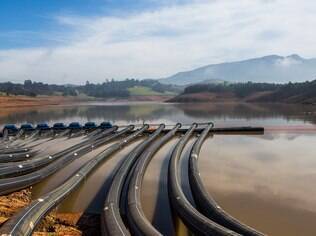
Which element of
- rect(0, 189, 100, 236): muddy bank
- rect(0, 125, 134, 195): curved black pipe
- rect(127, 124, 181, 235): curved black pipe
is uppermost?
rect(127, 124, 181, 235): curved black pipe

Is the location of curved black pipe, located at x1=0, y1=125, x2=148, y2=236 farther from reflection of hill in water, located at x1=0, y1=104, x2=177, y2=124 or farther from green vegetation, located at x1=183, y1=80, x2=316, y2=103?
green vegetation, located at x1=183, y1=80, x2=316, y2=103

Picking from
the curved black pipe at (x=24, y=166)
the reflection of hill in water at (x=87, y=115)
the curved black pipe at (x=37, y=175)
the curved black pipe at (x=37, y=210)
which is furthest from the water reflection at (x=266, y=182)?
the reflection of hill in water at (x=87, y=115)

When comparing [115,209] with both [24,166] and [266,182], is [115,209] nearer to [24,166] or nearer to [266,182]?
[266,182]

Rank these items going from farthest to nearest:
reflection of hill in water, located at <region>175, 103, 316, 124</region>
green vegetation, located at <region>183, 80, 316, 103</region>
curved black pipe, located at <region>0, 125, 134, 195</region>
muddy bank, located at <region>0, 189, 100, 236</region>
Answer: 1. green vegetation, located at <region>183, 80, 316, 103</region>
2. reflection of hill in water, located at <region>175, 103, 316, 124</region>
3. curved black pipe, located at <region>0, 125, 134, 195</region>
4. muddy bank, located at <region>0, 189, 100, 236</region>

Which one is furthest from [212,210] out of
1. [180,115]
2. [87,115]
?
[87,115]

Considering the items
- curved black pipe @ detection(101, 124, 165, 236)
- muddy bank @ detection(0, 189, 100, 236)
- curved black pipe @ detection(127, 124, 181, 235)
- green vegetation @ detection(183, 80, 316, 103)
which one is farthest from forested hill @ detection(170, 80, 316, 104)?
muddy bank @ detection(0, 189, 100, 236)

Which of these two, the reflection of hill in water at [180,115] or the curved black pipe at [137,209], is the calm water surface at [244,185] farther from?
the reflection of hill in water at [180,115]

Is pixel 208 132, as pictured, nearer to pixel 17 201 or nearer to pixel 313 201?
pixel 313 201
